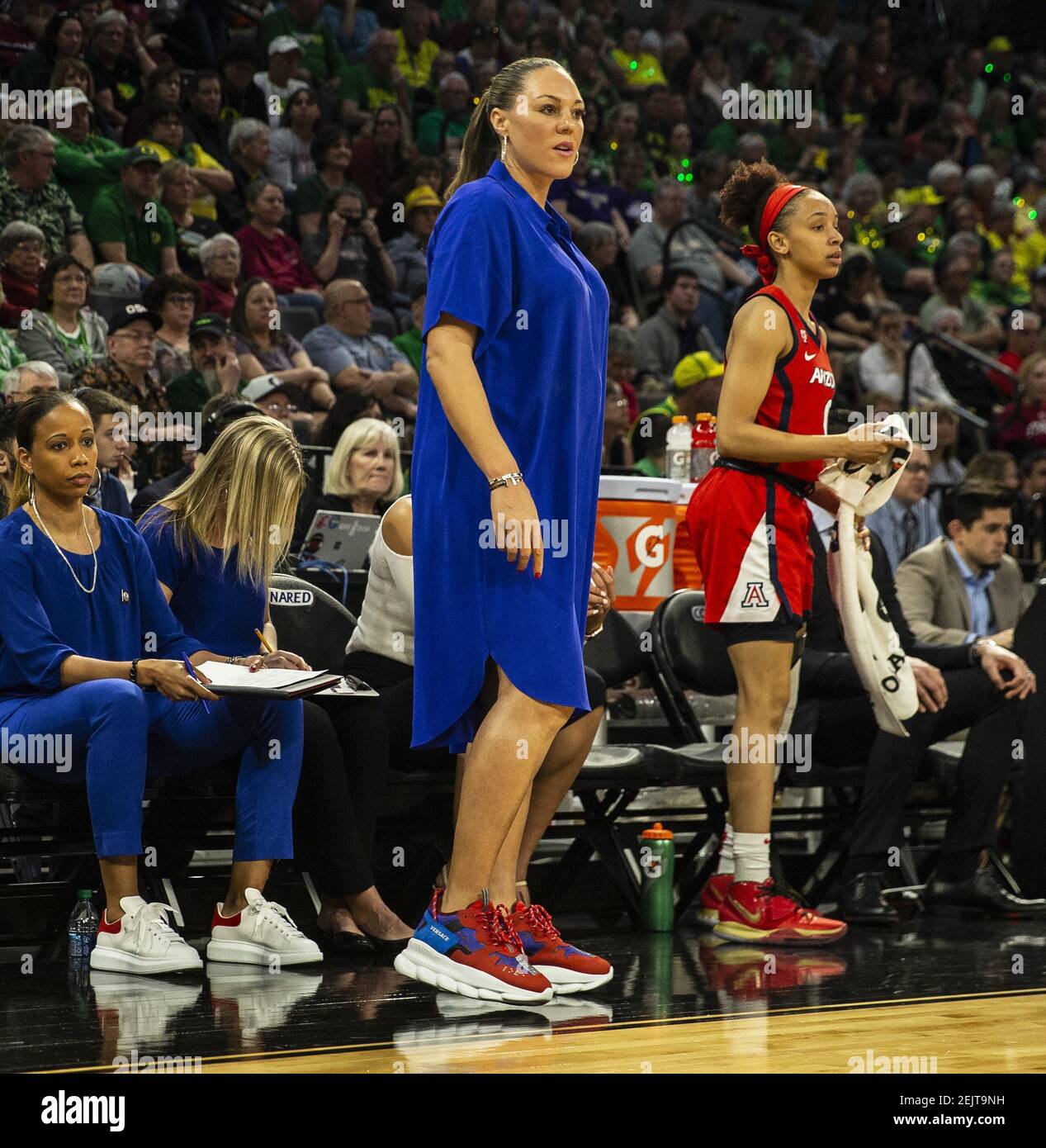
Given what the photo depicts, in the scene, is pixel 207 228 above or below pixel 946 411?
above

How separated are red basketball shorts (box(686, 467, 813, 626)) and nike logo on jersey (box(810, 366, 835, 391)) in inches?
11.0

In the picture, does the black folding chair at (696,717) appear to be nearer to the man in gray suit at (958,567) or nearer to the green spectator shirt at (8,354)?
the man in gray suit at (958,567)

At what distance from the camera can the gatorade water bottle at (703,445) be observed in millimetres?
5355

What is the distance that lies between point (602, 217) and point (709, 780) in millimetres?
5935

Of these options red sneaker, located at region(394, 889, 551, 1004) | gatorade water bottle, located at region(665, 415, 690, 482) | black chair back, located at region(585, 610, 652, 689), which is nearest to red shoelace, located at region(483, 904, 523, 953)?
red sneaker, located at region(394, 889, 551, 1004)

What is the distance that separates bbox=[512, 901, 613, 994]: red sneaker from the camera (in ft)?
9.93

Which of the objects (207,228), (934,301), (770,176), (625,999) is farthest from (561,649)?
(934,301)

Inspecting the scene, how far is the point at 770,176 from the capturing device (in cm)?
416

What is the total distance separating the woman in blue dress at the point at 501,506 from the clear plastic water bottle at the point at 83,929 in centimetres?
87

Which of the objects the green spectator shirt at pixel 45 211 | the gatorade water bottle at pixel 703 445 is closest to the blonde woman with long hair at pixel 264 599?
the gatorade water bottle at pixel 703 445

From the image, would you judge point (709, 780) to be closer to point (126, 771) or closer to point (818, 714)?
point (818, 714)

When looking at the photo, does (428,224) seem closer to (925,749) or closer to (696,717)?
(696,717)
